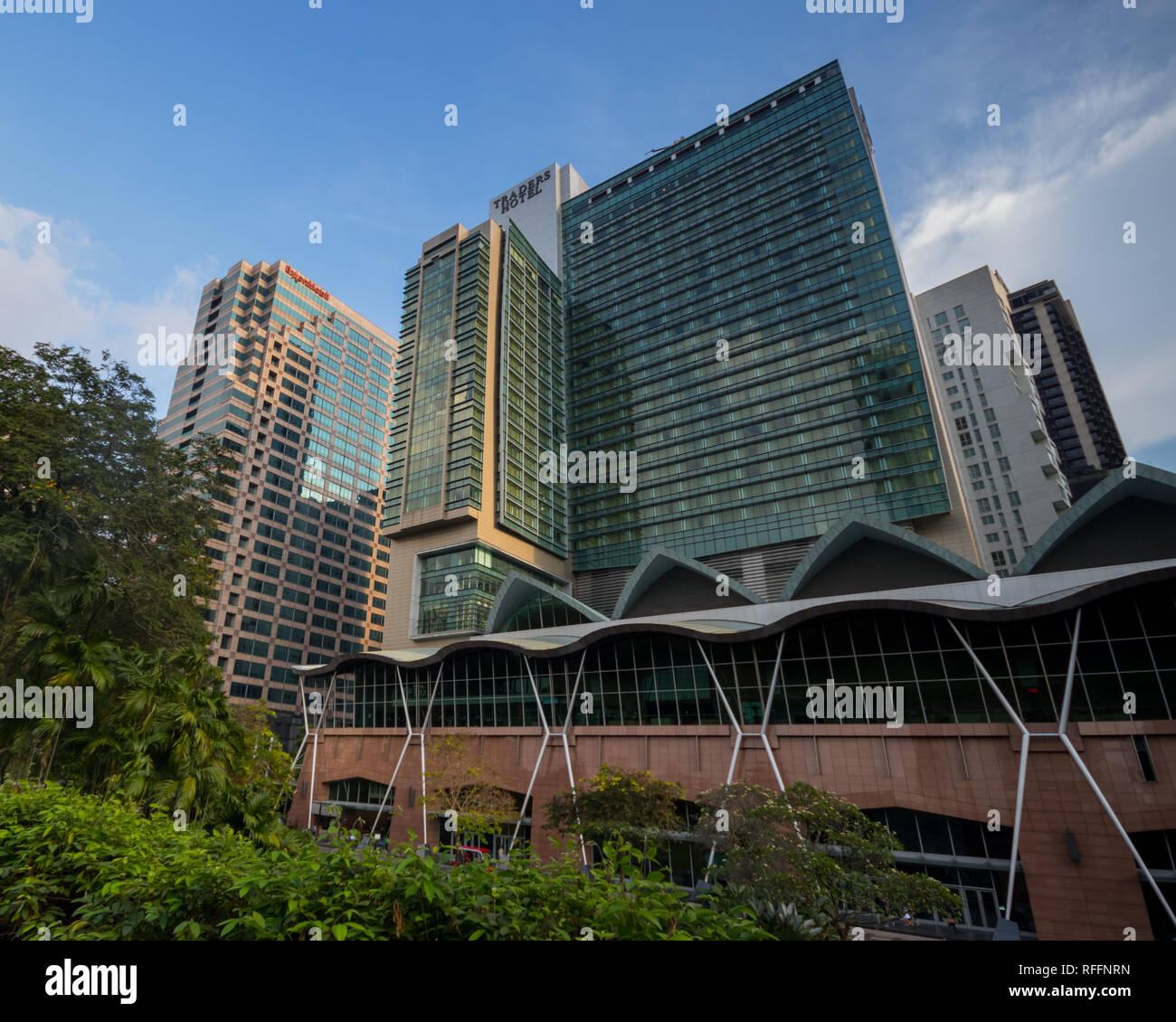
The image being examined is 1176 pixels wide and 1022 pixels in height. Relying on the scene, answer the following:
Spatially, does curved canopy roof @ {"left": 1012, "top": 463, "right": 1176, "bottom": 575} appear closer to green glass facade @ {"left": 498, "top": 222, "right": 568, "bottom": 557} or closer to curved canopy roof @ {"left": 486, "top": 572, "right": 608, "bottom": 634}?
curved canopy roof @ {"left": 486, "top": 572, "right": 608, "bottom": 634}

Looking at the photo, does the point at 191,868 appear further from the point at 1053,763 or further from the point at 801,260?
the point at 801,260

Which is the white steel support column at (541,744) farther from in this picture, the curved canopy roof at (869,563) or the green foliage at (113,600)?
the curved canopy roof at (869,563)

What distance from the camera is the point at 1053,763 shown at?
25828mm

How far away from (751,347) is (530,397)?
29.0m

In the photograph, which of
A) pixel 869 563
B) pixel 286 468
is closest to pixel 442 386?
pixel 286 468

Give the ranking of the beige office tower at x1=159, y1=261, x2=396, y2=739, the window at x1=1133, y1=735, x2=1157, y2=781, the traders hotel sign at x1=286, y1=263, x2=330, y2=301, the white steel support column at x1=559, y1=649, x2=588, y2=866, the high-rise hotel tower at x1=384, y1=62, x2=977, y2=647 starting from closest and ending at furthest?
1. the window at x1=1133, y1=735, x2=1157, y2=781
2. the white steel support column at x1=559, y1=649, x2=588, y2=866
3. the high-rise hotel tower at x1=384, y1=62, x2=977, y2=647
4. the beige office tower at x1=159, y1=261, x2=396, y2=739
5. the traders hotel sign at x1=286, y1=263, x2=330, y2=301

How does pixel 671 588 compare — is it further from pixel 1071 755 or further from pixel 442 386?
pixel 442 386

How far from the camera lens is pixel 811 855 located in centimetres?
1744

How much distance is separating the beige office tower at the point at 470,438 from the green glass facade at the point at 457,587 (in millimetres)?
125

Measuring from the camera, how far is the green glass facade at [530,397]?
7231 centimetres

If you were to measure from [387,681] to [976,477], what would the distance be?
80.9 meters

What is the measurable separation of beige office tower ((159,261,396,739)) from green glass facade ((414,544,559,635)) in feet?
96.9

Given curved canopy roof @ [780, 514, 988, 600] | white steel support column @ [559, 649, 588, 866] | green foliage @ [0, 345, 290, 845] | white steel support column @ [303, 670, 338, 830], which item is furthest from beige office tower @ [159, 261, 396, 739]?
curved canopy roof @ [780, 514, 988, 600]

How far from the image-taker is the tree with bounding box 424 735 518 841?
33531mm
